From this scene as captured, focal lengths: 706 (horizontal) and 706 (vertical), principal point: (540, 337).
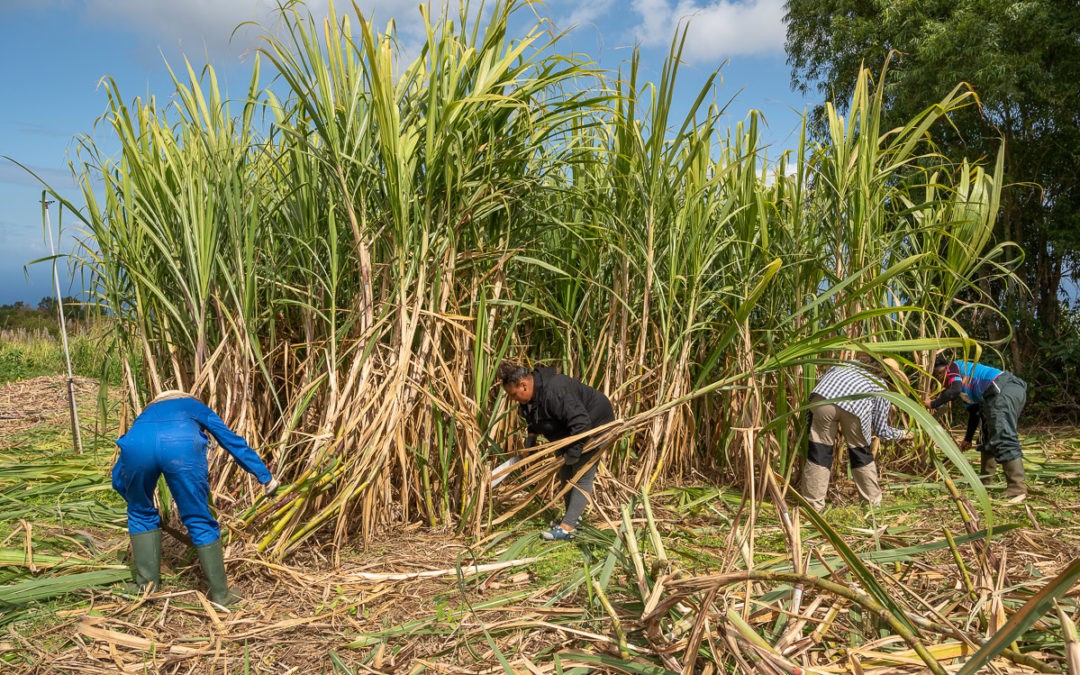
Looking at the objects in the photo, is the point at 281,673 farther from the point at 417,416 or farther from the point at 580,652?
the point at 417,416

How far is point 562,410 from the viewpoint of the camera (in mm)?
3312

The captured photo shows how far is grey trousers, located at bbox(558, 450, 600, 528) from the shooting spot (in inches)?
129

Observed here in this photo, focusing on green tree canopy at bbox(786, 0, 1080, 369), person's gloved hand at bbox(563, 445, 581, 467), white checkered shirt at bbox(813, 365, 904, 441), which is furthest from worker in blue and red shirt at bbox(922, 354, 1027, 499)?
green tree canopy at bbox(786, 0, 1080, 369)

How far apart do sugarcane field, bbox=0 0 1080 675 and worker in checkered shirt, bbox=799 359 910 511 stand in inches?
0.7

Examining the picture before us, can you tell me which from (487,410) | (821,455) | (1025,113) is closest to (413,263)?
(487,410)

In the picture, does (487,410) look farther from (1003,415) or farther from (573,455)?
(1003,415)

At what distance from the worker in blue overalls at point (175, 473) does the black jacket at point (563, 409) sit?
4.04ft

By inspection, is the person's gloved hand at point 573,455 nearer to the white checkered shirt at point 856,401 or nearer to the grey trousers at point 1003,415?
the white checkered shirt at point 856,401

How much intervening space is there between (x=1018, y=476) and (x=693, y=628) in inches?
126

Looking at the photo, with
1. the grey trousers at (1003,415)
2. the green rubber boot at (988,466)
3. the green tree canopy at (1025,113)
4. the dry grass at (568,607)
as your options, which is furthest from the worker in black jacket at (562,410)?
→ the green tree canopy at (1025,113)

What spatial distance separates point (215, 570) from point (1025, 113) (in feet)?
27.8

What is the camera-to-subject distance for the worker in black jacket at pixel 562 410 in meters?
3.24

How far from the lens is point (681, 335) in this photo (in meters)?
3.55

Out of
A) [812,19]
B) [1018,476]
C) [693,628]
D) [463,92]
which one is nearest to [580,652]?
[693,628]
